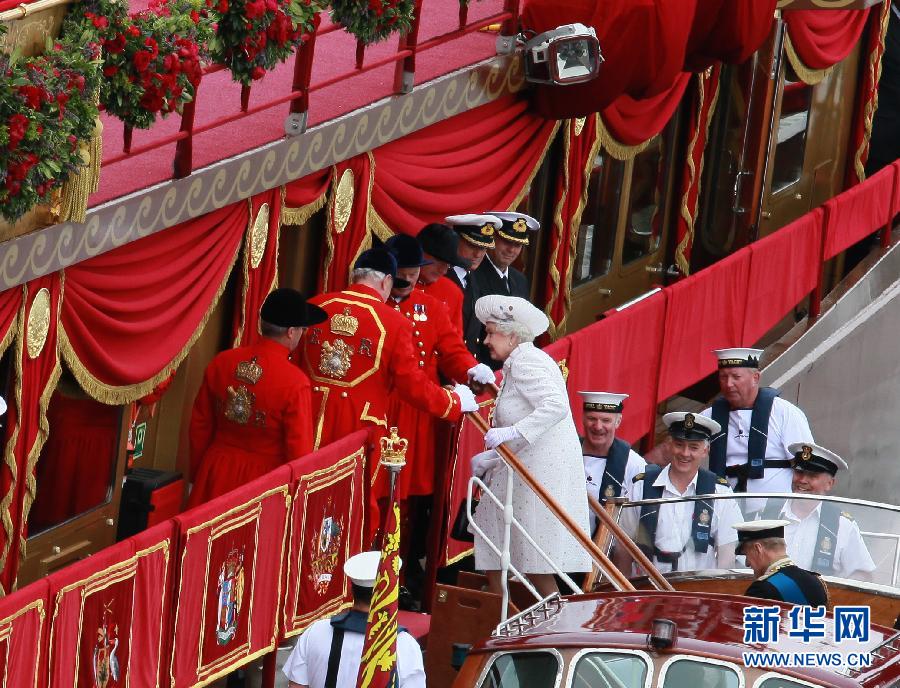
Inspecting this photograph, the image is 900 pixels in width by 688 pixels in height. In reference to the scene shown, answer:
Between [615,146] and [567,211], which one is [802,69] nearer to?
[615,146]

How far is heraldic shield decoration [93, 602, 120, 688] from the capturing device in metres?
8.15

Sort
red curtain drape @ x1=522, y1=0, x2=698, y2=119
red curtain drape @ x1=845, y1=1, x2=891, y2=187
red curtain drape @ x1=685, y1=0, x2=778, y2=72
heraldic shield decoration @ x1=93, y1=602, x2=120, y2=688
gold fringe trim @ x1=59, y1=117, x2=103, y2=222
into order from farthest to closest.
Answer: red curtain drape @ x1=845, y1=1, x2=891, y2=187
red curtain drape @ x1=685, y1=0, x2=778, y2=72
red curtain drape @ x1=522, y1=0, x2=698, y2=119
gold fringe trim @ x1=59, y1=117, x2=103, y2=222
heraldic shield decoration @ x1=93, y1=602, x2=120, y2=688

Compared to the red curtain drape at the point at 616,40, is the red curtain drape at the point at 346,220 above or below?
below

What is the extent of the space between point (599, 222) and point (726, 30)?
6.42ft

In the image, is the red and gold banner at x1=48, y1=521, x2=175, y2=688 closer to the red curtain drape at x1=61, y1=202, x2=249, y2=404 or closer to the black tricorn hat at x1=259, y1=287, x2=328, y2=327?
the red curtain drape at x1=61, y1=202, x2=249, y2=404

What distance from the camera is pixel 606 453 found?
1137 cm

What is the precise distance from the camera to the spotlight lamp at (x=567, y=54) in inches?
499

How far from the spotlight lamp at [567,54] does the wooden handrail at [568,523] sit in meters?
3.63

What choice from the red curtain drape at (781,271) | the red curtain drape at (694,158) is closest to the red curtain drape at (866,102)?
the red curtain drape at (781,271)

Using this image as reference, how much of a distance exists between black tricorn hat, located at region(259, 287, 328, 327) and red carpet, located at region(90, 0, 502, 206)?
0.85 meters

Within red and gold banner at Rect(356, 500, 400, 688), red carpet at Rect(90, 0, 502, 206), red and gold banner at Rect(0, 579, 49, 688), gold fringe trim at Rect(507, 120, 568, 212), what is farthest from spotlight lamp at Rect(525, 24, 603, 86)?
red and gold banner at Rect(0, 579, 49, 688)

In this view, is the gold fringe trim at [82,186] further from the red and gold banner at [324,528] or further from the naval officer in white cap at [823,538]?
the naval officer in white cap at [823,538]

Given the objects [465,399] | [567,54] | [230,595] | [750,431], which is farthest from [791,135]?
[230,595]

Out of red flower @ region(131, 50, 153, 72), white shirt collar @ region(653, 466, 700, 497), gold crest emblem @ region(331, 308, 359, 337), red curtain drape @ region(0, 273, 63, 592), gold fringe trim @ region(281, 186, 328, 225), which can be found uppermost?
gold fringe trim @ region(281, 186, 328, 225)
